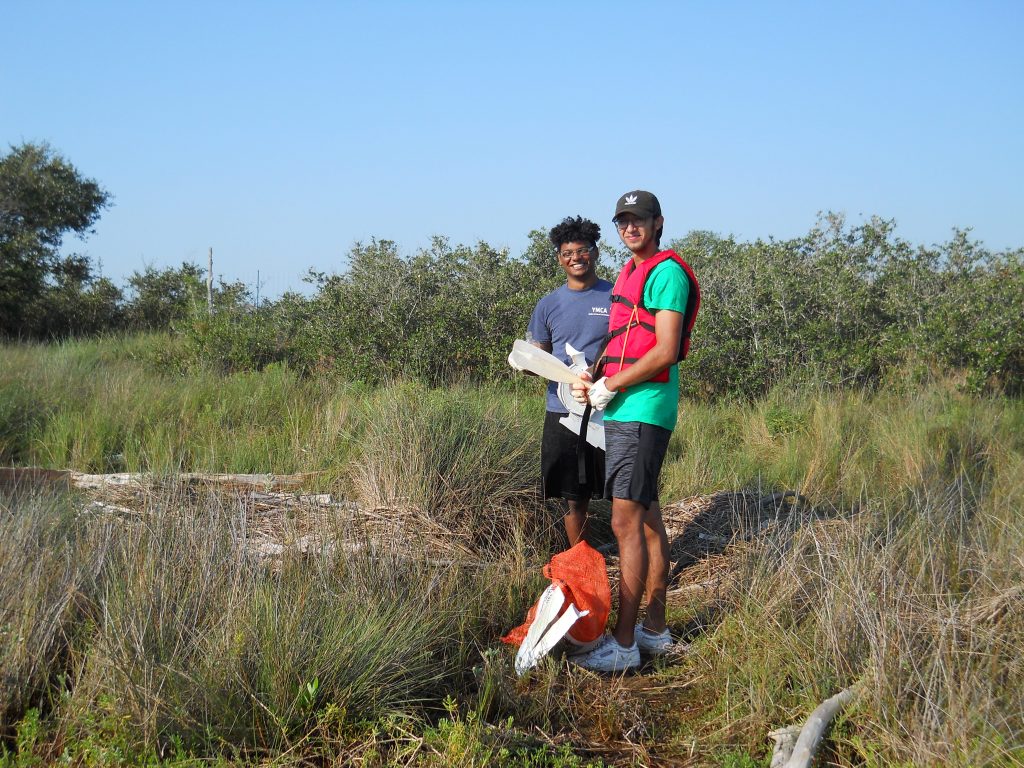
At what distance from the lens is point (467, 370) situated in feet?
32.3

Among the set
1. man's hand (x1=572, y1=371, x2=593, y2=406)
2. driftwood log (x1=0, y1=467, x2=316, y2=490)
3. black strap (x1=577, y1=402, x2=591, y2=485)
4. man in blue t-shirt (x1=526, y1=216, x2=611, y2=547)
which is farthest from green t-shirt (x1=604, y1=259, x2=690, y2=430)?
driftwood log (x1=0, y1=467, x2=316, y2=490)

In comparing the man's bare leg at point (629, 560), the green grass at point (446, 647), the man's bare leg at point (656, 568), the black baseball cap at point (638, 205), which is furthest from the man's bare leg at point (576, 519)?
the black baseball cap at point (638, 205)

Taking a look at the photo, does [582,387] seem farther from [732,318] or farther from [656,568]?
[732,318]

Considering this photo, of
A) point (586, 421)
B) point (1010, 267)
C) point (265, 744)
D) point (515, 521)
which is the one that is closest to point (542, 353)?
point (586, 421)

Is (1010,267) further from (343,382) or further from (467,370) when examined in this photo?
(343,382)

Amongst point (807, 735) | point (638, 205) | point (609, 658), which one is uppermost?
point (638, 205)

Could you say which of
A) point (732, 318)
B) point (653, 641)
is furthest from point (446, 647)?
point (732, 318)

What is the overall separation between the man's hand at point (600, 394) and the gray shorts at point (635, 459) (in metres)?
0.10

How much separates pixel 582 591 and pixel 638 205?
1723mm

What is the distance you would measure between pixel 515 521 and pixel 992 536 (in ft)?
8.64

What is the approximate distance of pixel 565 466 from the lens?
4848 mm

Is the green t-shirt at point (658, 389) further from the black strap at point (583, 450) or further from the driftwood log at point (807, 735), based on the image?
the driftwood log at point (807, 735)

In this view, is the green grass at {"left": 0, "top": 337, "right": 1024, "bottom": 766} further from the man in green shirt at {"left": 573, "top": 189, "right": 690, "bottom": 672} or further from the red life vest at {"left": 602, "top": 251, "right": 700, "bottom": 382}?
the red life vest at {"left": 602, "top": 251, "right": 700, "bottom": 382}

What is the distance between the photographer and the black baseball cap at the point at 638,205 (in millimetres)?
3818
